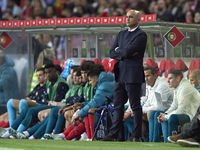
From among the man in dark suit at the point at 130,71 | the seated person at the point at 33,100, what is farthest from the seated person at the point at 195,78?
the seated person at the point at 33,100

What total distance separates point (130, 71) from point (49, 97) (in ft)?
9.79

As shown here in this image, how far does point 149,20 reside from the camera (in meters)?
9.11

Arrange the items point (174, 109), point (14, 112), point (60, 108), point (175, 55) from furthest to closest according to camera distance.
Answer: point (14, 112)
point (60, 108)
point (175, 55)
point (174, 109)

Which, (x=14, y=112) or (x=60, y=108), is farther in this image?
(x=14, y=112)

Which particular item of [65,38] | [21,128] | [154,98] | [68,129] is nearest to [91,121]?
[68,129]

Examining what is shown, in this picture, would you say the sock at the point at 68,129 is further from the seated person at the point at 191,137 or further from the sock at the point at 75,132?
the seated person at the point at 191,137

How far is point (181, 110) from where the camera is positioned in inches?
294

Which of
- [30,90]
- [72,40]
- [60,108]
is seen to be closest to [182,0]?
[72,40]

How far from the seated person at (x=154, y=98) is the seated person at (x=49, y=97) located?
1.75 metres

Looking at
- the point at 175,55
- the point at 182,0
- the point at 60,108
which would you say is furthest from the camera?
the point at 182,0

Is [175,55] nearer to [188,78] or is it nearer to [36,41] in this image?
[188,78]

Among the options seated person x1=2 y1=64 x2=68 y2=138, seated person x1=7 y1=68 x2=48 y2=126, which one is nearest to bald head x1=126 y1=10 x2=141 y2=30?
seated person x1=2 y1=64 x2=68 y2=138

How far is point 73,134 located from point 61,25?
9.44 feet

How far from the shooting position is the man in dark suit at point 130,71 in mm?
6875
